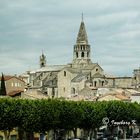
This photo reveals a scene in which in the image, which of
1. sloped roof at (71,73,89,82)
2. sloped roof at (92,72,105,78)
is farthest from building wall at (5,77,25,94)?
sloped roof at (92,72,105,78)

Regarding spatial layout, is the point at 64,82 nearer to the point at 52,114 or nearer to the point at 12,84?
the point at 12,84

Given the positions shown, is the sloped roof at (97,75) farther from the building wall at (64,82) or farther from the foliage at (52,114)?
the foliage at (52,114)

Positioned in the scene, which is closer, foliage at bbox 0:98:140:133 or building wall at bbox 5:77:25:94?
foliage at bbox 0:98:140:133

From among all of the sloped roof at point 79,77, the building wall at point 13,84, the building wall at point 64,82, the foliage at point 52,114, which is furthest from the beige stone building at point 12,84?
the foliage at point 52,114

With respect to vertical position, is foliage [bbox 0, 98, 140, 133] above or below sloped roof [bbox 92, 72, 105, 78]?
below

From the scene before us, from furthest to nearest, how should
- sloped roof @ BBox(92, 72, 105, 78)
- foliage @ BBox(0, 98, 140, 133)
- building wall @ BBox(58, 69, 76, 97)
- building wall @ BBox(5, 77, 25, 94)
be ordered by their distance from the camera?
sloped roof @ BBox(92, 72, 105, 78), building wall @ BBox(58, 69, 76, 97), building wall @ BBox(5, 77, 25, 94), foliage @ BBox(0, 98, 140, 133)

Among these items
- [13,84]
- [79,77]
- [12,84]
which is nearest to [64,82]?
[79,77]

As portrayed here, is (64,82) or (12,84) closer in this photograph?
(12,84)

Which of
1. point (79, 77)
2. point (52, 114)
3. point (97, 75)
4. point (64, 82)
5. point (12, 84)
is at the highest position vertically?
point (97, 75)

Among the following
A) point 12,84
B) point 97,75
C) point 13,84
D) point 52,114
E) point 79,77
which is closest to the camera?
point 52,114

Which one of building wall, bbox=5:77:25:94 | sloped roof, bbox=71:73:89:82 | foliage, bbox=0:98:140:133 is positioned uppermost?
sloped roof, bbox=71:73:89:82

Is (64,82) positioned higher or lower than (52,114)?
higher

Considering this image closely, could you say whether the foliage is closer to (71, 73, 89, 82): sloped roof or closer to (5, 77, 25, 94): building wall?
(5, 77, 25, 94): building wall

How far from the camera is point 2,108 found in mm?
73000
